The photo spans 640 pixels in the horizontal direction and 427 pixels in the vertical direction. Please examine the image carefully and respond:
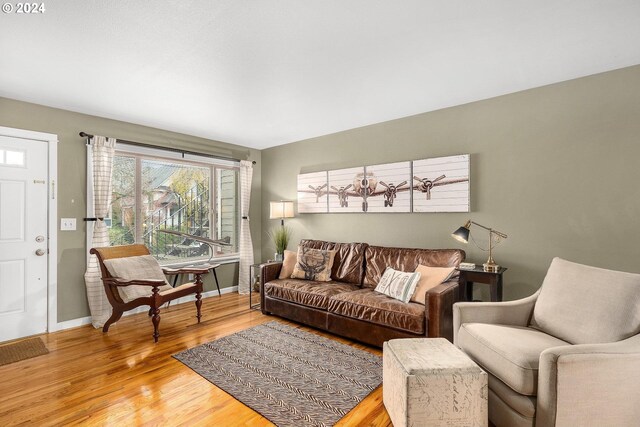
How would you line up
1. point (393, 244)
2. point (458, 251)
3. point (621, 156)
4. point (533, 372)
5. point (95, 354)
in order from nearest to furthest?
1. point (533, 372)
2. point (621, 156)
3. point (95, 354)
4. point (458, 251)
5. point (393, 244)

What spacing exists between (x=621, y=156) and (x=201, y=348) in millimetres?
4132

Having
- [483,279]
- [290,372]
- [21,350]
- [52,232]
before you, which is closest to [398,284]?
[483,279]

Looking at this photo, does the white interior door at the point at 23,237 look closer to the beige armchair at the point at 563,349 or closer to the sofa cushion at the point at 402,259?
the sofa cushion at the point at 402,259

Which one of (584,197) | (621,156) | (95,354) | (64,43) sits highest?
(64,43)

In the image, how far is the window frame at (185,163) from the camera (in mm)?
4094

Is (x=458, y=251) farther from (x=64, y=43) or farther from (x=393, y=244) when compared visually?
(x=64, y=43)

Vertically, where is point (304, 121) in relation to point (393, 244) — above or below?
above

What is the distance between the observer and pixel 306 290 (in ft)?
11.5

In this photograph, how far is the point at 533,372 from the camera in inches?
62.8

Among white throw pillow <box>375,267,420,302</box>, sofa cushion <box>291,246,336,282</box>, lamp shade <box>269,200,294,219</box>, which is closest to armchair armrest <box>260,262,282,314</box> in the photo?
sofa cushion <box>291,246,336,282</box>

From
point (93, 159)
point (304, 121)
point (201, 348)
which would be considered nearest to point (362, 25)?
point (304, 121)

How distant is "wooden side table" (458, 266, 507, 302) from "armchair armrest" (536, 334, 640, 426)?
119cm

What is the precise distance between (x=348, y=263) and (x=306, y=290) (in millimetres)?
688

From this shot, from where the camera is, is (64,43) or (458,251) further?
(458,251)
